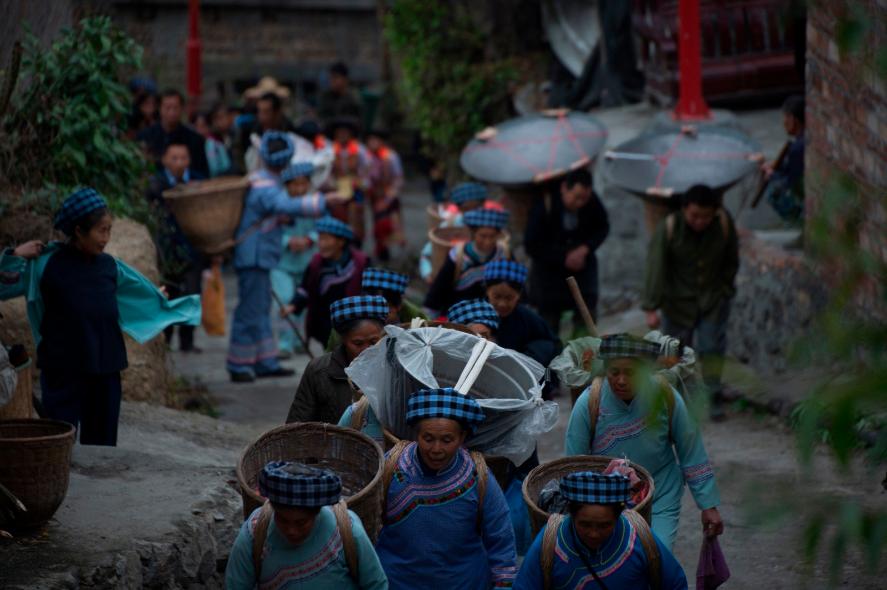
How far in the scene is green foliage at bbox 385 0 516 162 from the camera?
17953 mm

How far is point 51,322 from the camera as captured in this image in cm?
664

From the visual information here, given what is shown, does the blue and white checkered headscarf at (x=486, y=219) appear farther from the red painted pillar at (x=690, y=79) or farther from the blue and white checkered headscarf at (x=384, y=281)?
the red painted pillar at (x=690, y=79)

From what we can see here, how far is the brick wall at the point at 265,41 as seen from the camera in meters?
24.5

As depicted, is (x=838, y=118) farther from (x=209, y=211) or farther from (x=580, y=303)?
(x=209, y=211)

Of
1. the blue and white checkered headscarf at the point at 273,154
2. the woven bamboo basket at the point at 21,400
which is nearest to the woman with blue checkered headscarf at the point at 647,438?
the woven bamboo basket at the point at 21,400

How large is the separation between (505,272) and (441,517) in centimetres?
226

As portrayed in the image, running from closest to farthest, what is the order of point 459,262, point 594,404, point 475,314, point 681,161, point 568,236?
point 594,404
point 475,314
point 459,262
point 568,236
point 681,161

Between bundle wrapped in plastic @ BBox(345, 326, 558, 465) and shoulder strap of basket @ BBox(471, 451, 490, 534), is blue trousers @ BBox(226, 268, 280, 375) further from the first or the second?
shoulder strap of basket @ BBox(471, 451, 490, 534)

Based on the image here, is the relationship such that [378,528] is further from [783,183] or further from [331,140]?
[331,140]

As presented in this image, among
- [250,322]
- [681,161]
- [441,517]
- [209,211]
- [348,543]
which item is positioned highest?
[681,161]

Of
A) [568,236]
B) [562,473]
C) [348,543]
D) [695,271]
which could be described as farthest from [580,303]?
[568,236]

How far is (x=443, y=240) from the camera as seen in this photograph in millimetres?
10281

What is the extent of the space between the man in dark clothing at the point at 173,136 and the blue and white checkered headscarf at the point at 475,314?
631cm

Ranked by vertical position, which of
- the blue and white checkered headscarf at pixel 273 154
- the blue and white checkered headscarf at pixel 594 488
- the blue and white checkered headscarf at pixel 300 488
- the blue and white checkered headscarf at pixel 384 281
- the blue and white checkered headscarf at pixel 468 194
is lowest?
the blue and white checkered headscarf at pixel 594 488
